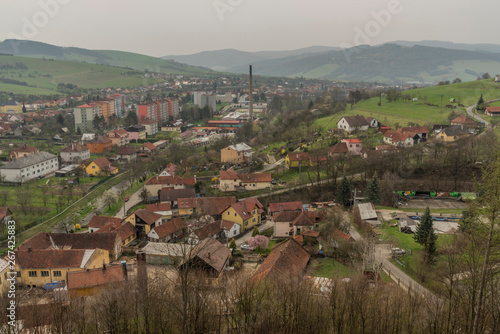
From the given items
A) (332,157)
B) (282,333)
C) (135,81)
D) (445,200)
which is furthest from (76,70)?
(282,333)

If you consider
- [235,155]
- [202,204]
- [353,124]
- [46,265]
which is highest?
[353,124]

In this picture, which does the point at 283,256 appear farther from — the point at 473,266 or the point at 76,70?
the point at 76,70

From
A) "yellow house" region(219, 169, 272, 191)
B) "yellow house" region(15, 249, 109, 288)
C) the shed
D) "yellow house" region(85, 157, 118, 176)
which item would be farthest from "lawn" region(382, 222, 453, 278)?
"yellow house" region(85, 157, 118, 176)

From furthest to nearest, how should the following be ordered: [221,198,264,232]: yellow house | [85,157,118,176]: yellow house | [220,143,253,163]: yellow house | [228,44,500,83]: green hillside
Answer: [228,44,500,83]: green hillside < [85,157,118,176]: yellow house < [220,143,253,163]: yellow house < [221,198,264,232]: yellow house

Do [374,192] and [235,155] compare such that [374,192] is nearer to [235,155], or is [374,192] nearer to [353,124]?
[235,155]

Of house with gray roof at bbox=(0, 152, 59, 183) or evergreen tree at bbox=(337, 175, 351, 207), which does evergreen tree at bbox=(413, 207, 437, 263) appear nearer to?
evergreen tree at bbox=(337, 175, 351, 207)

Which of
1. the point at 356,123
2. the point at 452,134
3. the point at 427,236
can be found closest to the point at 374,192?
the point at 427,236
